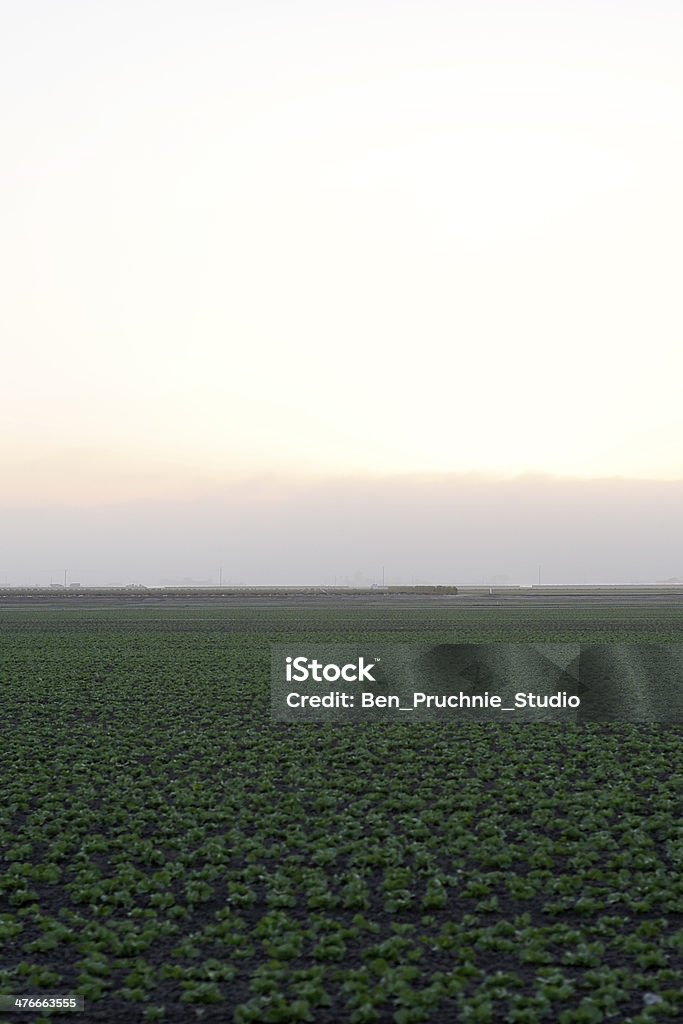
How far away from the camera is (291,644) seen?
4794cm

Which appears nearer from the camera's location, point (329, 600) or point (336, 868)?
point (336, 868)

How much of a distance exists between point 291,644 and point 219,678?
13743 mm

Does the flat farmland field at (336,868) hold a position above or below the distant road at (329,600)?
above

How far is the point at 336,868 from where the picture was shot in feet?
44.6

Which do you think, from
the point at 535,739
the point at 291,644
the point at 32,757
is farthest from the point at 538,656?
the point at 32,757

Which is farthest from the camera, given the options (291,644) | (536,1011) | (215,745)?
(291,644)

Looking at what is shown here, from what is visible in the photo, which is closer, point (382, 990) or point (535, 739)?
point (382, 990)

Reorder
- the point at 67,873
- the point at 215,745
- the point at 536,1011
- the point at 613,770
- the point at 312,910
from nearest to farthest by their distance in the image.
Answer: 1. the point at 536,1011
2. the point at 312,910
3. the point at 67,873
4. the point at 613,770
5. the point at 215,745

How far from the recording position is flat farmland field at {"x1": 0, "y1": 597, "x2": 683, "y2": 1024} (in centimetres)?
961

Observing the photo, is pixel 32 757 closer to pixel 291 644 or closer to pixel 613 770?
pixel 613 770

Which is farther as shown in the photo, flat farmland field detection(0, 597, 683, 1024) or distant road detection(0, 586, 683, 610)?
distant road detection(0, 586, 683, 610)

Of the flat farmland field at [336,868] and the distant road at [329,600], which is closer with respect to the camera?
the flat farmland field at [336,868]

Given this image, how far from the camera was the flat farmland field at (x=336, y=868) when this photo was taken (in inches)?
378

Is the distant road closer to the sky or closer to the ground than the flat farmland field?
closer to the ground
